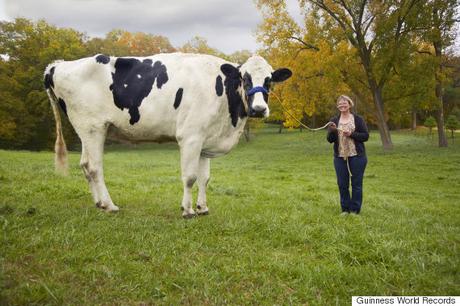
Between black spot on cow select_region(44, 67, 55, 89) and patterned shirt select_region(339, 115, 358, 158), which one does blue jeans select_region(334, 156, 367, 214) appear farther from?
black spot on cow select_region(44, 67, 55, 89)

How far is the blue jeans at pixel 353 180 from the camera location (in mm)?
7027

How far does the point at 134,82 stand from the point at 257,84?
7.03ft

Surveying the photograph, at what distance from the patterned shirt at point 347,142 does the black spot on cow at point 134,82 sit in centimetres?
335

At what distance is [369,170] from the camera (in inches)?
655

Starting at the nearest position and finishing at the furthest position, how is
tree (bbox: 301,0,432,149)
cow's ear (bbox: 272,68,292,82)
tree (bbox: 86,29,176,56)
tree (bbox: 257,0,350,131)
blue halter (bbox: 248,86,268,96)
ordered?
blue halter (bbox: 248,86,268,96)
cow's ear (bbox: 272,68,292,82)
tree (bbox: 301,0,432,149)
tree (bbox: 257,0,350,131)
tree (bbox: 86,29,176,56)

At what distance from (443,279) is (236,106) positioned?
13.3ft

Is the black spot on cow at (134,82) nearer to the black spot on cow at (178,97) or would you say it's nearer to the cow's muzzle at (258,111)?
the black spot on cow at (178,97)

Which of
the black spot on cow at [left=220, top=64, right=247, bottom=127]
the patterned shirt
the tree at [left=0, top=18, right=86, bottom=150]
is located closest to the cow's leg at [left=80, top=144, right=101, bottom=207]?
the black spot on cow at [left=220, top=64, right=247, bottom=127]

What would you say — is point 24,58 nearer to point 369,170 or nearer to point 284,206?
point 369,170

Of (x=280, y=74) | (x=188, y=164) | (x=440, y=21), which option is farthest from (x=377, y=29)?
(x=188, y=164)

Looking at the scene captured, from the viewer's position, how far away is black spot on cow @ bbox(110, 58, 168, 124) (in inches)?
255

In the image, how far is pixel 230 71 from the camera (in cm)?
643

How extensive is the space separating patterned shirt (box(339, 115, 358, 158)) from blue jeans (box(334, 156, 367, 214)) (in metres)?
0.11

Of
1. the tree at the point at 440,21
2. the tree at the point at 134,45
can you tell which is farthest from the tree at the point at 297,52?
the tree at the point at 134,45
